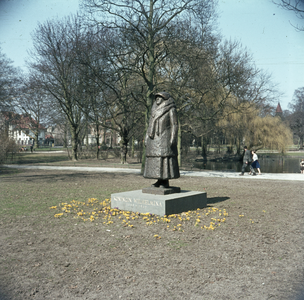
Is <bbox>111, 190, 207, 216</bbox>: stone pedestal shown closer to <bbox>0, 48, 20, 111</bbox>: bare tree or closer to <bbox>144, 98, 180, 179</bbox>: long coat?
<bbox>144, 98, 180, 179</bbox>: long coat

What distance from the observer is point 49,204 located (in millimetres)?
9305

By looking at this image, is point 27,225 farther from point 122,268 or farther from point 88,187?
point 88,187

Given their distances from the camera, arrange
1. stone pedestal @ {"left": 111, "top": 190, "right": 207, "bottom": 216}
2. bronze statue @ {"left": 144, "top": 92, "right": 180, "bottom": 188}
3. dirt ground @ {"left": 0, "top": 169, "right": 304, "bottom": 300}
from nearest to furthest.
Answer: dirt ground @ {"left": 0, "top": 169, "right": 304, "bottom": 300} → stone pedestal @ {"left": 111, "top": 190, "right": 207, "bottom": 216} → bronze statue @ {"left": 144, "top": 92, "right": 180, "bottom": 188}

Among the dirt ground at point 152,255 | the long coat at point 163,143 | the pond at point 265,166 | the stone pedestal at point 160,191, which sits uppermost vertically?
the long coat at point 163,143

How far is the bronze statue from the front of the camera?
8414 mm

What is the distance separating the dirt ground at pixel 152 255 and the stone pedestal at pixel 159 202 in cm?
31

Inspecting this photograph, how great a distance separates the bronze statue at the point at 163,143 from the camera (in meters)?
8.41

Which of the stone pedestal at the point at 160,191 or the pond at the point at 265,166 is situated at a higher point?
the stone pedestal at the point at 160,191

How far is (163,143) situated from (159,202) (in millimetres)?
1546

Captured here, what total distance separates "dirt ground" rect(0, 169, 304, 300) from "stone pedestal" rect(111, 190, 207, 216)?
0.31 m

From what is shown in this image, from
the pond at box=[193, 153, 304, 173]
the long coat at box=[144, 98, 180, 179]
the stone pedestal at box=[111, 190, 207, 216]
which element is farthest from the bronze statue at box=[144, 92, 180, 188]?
the pond at box=[193, 153, 304, 173]

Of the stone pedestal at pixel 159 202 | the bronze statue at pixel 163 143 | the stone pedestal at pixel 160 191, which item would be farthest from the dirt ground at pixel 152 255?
the bronze statue at pixel 163 143

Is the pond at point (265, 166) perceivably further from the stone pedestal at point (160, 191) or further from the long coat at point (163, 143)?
the long coat at point (163, 143)

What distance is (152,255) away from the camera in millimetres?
5188
